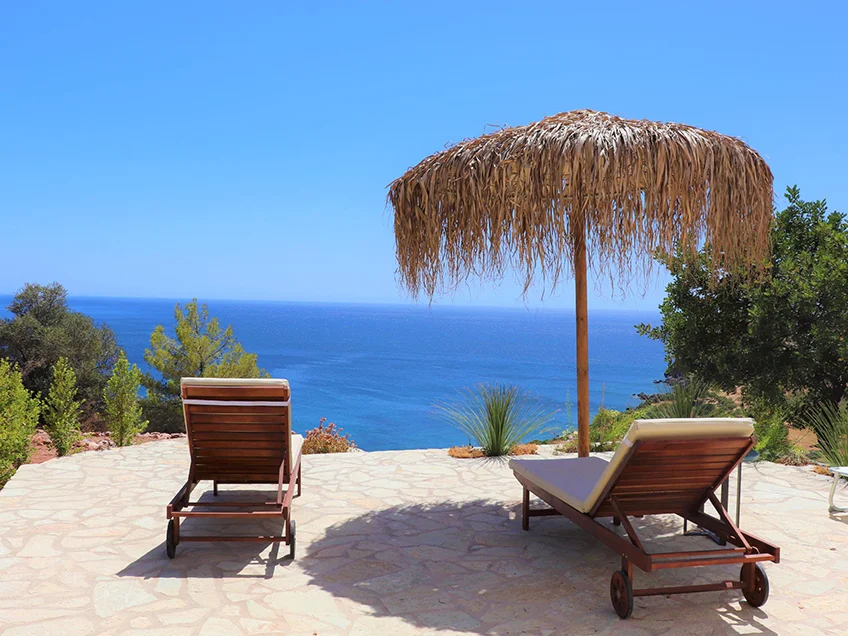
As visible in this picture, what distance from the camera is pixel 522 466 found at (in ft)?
12.8

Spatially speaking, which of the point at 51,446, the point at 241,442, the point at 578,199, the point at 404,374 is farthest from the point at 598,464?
the point at 404,374

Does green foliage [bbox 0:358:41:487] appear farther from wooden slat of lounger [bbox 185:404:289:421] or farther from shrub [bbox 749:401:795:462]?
shrub [bbox 749:401:795:462]

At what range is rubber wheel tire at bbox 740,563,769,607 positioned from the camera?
2.80 meters

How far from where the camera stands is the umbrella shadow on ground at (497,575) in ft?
8.91

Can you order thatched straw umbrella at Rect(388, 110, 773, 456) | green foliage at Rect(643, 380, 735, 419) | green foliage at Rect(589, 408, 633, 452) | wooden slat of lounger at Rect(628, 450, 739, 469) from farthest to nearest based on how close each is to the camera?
green foliage at Rect(589, 408, 633, 452)
green foliage at Rect(643, 380, 735, 419)
thatched straw umbrella at Rect(388, 110, 773, 456)
wooden slat of lounger at Rect(628, 450, 739, 469)

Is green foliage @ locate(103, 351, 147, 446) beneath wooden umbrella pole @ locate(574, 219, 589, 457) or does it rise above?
beneath

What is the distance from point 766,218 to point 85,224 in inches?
2549

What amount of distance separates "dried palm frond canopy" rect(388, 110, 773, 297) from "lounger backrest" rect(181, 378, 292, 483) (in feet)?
4.20

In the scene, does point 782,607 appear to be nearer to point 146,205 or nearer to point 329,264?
point 329,264

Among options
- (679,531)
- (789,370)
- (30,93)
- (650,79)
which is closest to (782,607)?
(679,531)

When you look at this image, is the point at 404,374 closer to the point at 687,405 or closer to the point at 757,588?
the point at 687,405

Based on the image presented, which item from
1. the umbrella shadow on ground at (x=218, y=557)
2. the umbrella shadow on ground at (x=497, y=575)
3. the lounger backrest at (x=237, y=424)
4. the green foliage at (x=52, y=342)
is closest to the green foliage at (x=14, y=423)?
the umbrella shadow on ground at (x=218, y=557)

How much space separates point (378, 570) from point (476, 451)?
3126mm

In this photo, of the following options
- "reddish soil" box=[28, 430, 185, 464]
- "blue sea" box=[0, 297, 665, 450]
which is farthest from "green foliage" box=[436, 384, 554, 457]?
"blue sea" box=[0, 297, 665, 450]
